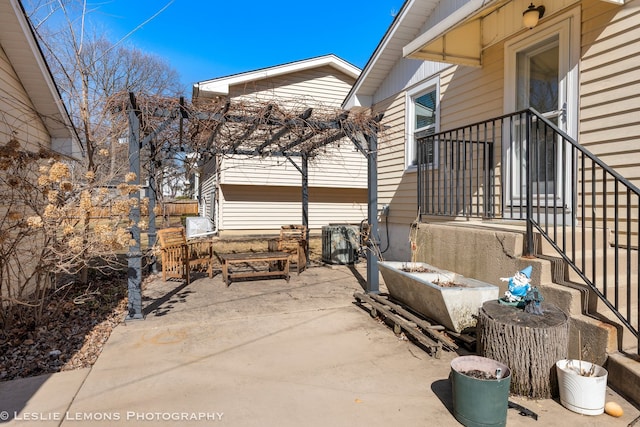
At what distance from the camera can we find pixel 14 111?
5871 mm

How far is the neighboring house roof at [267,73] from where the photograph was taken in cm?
1147

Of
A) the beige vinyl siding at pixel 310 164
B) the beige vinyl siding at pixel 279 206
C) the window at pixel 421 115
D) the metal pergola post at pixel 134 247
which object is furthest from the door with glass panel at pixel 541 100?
the beige vinyl siding at pixel 279 206

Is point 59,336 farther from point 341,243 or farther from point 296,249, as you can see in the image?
point 341,243

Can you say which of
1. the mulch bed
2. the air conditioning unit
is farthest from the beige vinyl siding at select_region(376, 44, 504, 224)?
the mulch bed

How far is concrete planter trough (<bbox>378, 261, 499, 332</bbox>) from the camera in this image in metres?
3.86

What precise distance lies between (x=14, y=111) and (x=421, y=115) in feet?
22.6

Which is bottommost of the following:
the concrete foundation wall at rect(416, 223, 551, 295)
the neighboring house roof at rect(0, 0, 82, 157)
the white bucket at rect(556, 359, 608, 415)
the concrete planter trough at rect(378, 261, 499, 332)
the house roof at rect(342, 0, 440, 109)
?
the white bucket at rect(556, 359, 608, 415)

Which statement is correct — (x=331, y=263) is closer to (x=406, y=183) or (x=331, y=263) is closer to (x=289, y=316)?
(x=406, y=183)

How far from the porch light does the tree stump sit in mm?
3748

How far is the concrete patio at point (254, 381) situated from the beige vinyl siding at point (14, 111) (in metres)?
3.07

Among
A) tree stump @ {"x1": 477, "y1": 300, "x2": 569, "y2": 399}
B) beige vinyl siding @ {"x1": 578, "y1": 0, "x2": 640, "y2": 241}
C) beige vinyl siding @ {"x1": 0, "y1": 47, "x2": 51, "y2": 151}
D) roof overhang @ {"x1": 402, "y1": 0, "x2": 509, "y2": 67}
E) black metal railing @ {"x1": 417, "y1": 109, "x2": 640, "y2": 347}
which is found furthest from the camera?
roof overhang @ {"x1": 402, "y1": 0, "x2": 509, "y2": 67}

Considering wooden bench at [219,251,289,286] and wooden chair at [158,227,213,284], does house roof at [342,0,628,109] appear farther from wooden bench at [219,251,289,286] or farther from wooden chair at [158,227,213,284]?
wooden chair at [158,227,213,284]

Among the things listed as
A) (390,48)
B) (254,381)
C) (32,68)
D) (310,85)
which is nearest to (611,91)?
(390,48)

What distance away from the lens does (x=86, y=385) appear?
3.15 meters
